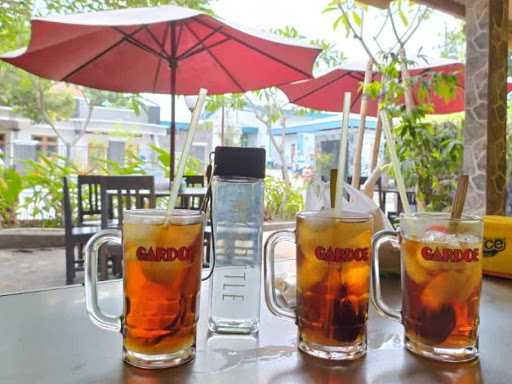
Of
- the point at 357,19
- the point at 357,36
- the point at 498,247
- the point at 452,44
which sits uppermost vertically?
the point at 452,44

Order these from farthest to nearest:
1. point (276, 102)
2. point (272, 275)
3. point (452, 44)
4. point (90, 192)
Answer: point (452, 44) < point (276, 102) < point (90, 192) < point (272, 275)

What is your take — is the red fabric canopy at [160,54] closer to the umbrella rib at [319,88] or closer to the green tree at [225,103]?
the umbrella rib at [319,88]

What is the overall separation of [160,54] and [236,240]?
3.16 meters

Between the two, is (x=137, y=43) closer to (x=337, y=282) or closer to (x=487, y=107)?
(x=487, y=107)

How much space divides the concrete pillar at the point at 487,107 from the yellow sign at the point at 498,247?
2507 millimetres

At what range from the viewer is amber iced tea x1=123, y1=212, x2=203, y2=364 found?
1.87 feet

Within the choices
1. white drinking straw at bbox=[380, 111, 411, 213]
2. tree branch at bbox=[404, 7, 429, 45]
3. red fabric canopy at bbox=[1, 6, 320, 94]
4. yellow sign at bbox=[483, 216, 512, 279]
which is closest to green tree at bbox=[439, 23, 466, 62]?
tree branch at bbox=[404, 7, 429, 45]

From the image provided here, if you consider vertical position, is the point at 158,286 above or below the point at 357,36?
below

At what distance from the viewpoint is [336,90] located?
16.9 feet

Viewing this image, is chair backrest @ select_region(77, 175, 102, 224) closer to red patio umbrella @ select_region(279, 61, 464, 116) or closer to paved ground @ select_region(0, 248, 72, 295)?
paved ground @ select_region(0, 248, 72, 295)

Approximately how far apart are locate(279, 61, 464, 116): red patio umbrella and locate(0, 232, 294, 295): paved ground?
2.87m

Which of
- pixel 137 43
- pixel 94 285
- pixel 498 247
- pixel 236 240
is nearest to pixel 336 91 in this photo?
pixel 137 43

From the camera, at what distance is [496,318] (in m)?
0.81

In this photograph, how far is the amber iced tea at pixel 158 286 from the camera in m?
0.57
